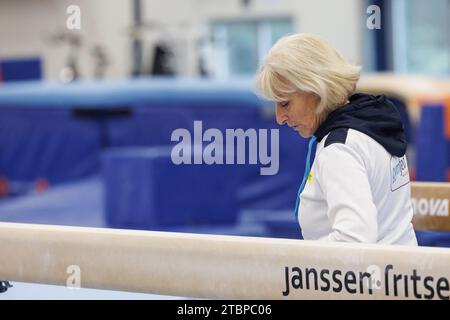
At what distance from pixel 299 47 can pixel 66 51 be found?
40.2ft

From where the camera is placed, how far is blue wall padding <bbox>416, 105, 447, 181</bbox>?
514 centimetres

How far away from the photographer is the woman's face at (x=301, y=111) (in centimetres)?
196

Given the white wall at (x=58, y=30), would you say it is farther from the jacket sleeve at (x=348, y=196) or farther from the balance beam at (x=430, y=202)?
the jacket sleeve at (x=348, y=196)

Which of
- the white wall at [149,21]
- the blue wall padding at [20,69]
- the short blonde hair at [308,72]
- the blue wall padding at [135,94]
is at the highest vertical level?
the white wall at [149,21]

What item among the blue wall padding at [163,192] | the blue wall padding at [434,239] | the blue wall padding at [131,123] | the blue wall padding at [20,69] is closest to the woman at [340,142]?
the blue wall padding at [434,239]

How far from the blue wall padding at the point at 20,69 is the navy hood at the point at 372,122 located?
10281mm

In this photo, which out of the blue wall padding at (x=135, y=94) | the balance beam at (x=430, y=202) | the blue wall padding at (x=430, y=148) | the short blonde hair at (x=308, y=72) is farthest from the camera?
the blue wall padding at (x=135, y=94)

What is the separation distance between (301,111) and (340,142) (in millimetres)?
168

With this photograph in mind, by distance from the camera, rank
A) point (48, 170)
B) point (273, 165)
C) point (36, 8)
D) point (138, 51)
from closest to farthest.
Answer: point (273, 165)
point (48, 170)
point (138, 51)
point (36, 8)

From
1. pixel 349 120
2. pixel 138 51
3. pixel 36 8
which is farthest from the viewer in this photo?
pixel 36 8

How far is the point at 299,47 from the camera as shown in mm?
1894
